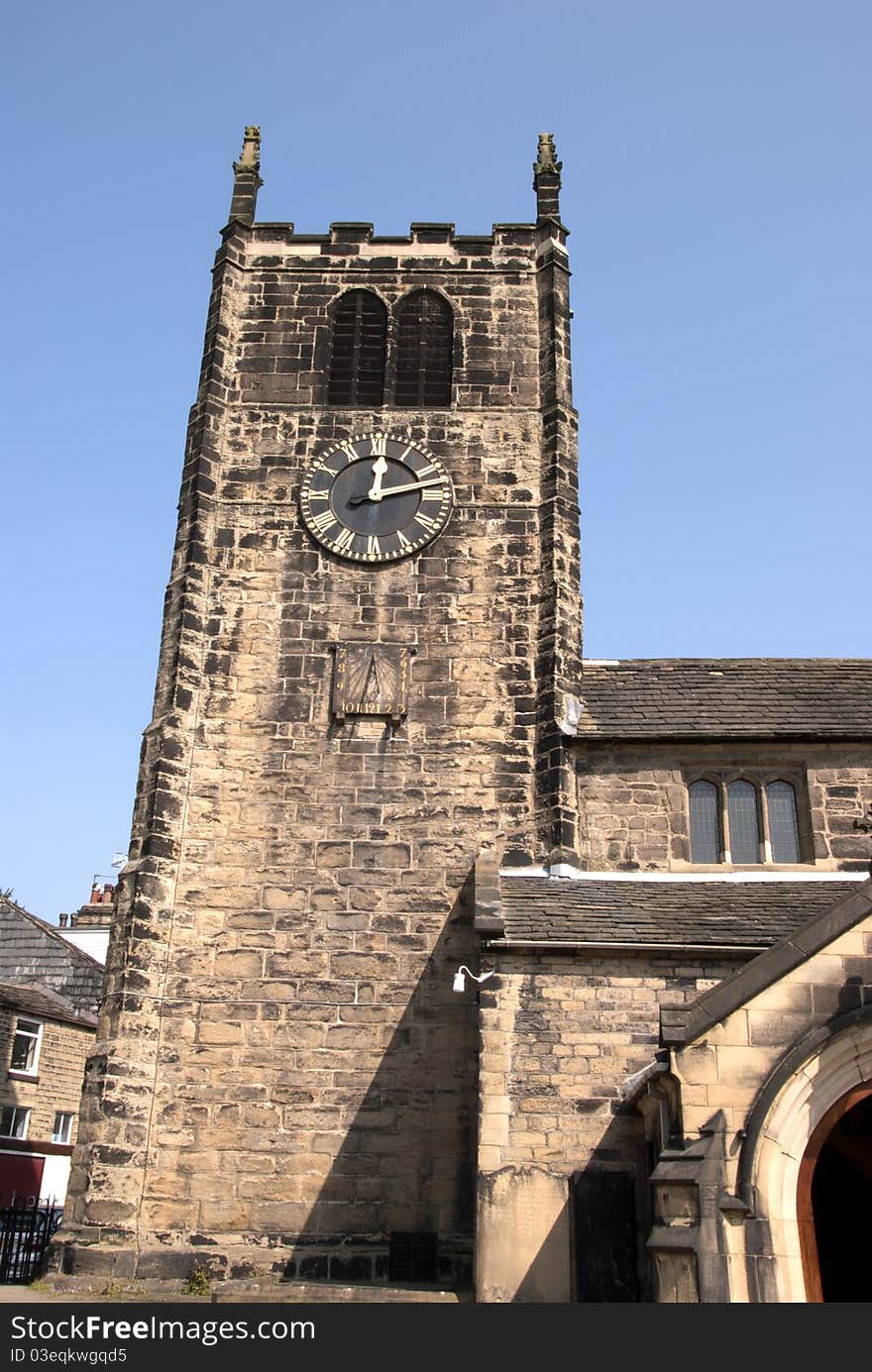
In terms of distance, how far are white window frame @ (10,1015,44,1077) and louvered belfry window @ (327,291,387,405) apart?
16.8m

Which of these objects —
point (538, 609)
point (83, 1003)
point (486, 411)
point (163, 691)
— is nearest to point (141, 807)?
point (163, 691)

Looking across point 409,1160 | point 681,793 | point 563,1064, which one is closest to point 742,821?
point 681,793

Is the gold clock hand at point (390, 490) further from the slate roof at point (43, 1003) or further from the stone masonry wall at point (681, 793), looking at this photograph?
the slate roof at point (43, 1003)

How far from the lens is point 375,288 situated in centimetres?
2127

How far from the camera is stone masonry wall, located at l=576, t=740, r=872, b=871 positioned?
16.8 m

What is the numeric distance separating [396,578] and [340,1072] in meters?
7.42

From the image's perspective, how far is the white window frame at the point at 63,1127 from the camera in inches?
1152

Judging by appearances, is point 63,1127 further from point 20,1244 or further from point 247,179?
point 247,179

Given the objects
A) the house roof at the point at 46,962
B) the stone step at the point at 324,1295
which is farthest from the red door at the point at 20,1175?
the stone step at the point at 324,1295

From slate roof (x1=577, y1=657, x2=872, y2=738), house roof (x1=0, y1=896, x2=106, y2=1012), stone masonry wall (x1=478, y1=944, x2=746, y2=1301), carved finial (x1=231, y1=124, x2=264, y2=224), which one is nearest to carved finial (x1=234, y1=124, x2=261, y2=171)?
carved finial (x1=231, y1=124, x2=264, y2=224)

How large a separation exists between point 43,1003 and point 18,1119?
→ 8.66 feet

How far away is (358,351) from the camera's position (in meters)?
20.7

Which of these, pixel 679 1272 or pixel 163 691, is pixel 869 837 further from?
pixel 163 691

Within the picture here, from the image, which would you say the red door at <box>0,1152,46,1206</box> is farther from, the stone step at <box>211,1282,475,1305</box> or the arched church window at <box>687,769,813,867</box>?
the arched church window at <box>687,769,813,867</box>
